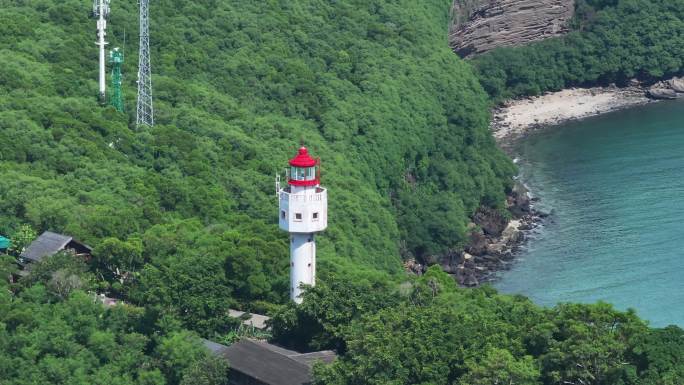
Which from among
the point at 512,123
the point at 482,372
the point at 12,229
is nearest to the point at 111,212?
the point at 12,229

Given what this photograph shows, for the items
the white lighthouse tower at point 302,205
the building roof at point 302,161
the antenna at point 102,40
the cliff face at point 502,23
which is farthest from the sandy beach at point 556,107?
the building roof at point 302,161

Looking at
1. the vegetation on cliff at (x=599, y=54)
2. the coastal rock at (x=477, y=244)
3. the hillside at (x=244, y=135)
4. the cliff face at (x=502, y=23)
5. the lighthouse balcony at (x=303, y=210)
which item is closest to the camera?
the lighthouse balcony at (x=303, y=210)

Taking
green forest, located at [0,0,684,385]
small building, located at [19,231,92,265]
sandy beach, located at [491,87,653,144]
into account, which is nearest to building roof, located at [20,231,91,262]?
small building, located at [19,231,92,265]

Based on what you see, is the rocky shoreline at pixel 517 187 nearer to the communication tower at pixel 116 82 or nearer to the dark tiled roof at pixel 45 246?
the communication tower at pixel 116 82

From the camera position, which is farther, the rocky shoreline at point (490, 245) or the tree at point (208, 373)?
the rocky shoreline at point (490, 245)

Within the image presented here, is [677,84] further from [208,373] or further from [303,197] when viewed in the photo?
[208,373]

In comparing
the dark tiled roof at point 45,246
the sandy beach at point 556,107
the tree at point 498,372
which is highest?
the sandy beach at point 556,107

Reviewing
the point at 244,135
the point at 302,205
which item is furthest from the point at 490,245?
the point at 302,205
